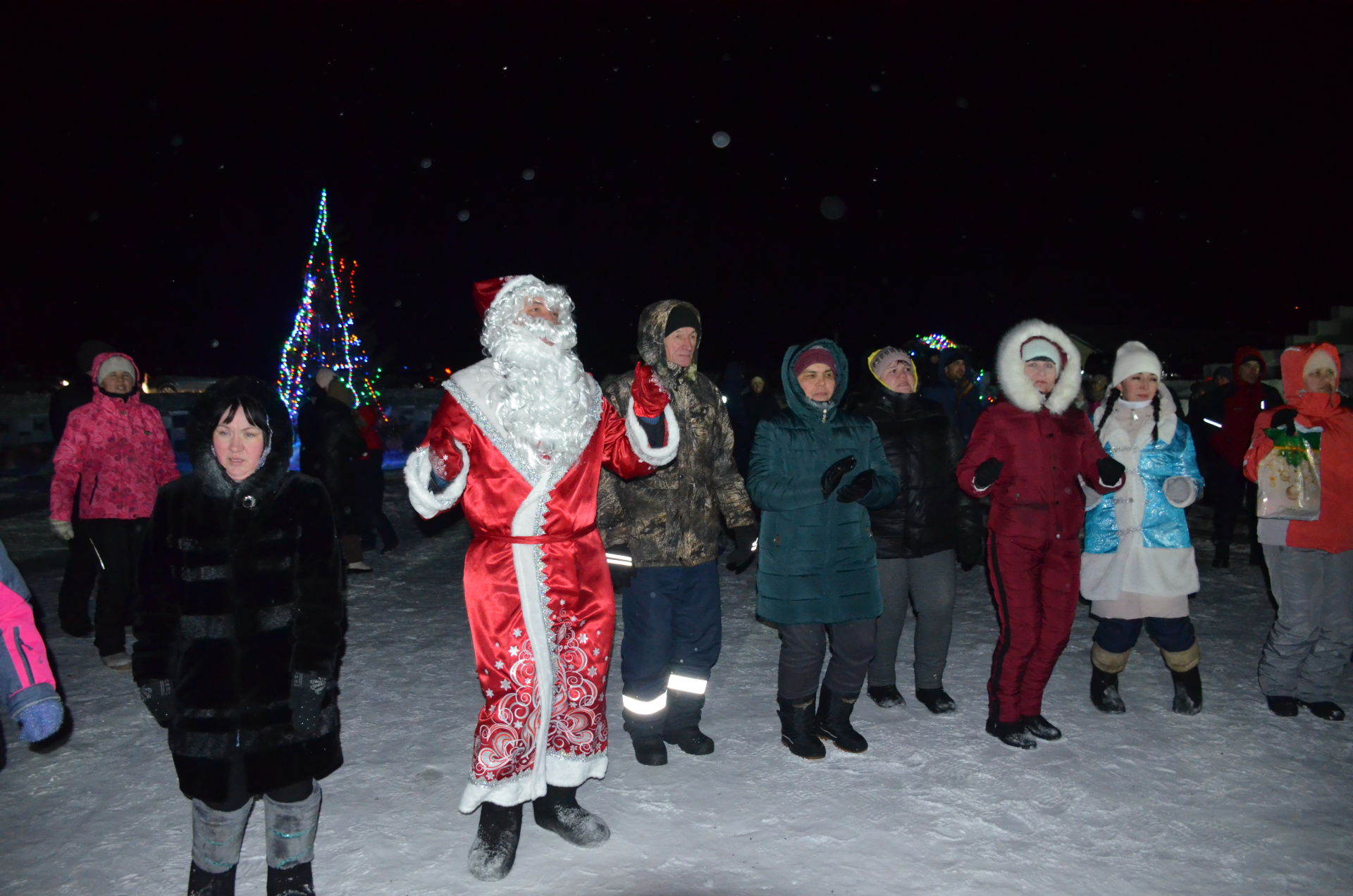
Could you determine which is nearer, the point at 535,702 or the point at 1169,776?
the point at 535,702

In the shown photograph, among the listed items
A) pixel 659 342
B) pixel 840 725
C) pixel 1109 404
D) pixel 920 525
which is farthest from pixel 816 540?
pixel 1109 404

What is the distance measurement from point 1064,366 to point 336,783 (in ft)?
12.3

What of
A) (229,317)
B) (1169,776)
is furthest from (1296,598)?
(229,317)

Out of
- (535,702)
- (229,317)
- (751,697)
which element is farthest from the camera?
(229,317)

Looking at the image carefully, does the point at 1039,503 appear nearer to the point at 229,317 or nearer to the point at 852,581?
the point at 852,581

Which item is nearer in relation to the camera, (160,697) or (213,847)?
(160,697)

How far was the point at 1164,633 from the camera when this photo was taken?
14.4ft

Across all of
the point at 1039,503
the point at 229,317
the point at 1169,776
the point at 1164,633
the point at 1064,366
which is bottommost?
the point at 1169,776

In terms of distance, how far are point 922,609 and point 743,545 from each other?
1129 millimetres

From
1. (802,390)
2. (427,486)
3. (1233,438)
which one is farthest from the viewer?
(1233,438)

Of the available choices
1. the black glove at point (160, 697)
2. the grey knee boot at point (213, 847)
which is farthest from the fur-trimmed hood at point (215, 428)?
the grey knee boot at point (213, 847)

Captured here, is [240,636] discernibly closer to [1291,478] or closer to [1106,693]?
[1106,693]

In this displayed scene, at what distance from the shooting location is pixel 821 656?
3.96 meters

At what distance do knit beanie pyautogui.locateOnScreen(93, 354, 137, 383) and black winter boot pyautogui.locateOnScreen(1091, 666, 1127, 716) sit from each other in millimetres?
5514
